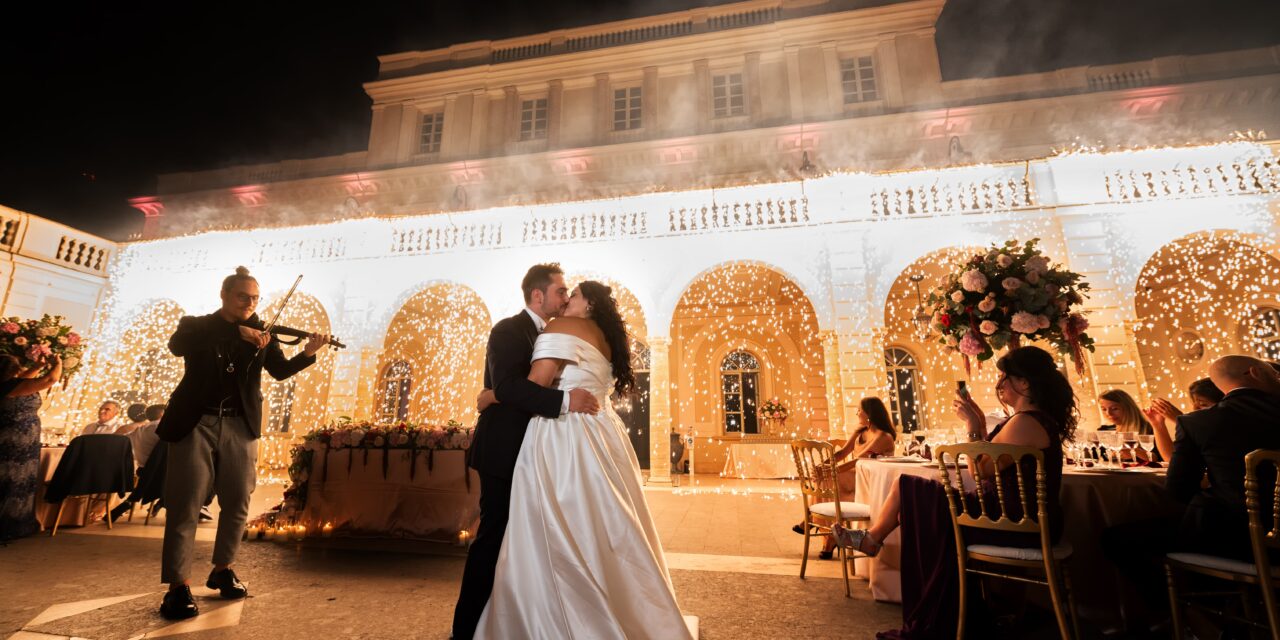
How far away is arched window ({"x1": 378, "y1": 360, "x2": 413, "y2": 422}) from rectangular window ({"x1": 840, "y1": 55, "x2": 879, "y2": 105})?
13.0m

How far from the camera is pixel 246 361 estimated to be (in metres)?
2.94

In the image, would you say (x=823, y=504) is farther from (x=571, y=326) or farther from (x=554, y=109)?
(x=554, y=109)

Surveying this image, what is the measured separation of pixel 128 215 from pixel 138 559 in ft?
56.9

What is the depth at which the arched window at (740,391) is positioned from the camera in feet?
37.1

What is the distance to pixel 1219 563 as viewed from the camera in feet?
6.73

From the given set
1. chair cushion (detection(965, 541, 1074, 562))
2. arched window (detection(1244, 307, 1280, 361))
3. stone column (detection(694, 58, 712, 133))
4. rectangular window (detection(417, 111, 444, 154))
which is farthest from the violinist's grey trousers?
arched window (detection(1244, 307, 1280, 361))

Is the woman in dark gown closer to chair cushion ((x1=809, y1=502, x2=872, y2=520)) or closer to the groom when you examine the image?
the groom

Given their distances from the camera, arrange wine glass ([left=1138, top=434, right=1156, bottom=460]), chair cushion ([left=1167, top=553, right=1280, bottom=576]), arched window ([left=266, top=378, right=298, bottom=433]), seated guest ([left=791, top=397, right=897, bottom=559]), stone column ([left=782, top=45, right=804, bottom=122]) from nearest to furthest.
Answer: chair cushion ([left=1167, top=553, right=1280, bottom=576]), wine glass ([left=1138, top=434, right=1156, bottom=460]), seated guest ([left=791, top=397, right=897, bottom=559]), arched window ([left=266, top=378, right=298, bottom=433]), stone column ([left=782, top=45, right=804, bottom=122])

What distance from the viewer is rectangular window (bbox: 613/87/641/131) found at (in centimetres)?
1323

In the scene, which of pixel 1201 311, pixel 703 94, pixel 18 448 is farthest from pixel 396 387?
pixel 1201 311

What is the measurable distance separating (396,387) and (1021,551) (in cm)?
1322

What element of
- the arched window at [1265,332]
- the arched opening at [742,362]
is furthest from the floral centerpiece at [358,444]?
the arched window at [1265,332]

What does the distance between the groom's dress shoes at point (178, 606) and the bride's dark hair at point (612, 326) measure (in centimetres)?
245

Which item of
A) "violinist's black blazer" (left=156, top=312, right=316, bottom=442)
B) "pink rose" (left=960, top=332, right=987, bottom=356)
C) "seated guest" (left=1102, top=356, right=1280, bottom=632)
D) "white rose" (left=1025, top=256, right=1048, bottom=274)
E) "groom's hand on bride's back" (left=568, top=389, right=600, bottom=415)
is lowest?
"seated guest" (left=1102, top=356, right=1280, bottom=632)
